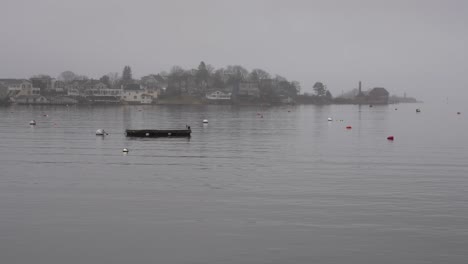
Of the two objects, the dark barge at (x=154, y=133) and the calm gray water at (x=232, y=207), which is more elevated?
the dark barge at (x=154, y=133)

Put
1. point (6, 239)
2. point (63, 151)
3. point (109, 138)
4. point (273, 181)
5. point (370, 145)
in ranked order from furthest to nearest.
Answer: point (109, 138)
point (370, 145)
point (63, 151)
point (273, 181)
point (6, 239)

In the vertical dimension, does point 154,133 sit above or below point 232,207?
above

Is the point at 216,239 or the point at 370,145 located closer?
the point at 216,239

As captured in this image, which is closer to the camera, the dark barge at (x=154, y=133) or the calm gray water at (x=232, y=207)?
the calm gray water at (x=232, y=207)

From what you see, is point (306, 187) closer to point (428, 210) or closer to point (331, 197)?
point (331, 197)

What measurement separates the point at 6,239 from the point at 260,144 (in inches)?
1808

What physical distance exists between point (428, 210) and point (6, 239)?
70.2 feet

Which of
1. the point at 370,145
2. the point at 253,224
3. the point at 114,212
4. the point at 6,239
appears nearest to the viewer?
the point at 6,239

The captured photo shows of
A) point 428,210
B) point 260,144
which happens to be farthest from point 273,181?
point 260,144

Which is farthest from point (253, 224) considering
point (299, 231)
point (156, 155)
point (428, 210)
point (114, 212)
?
point (156, 155)

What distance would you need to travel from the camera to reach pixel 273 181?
1478 inches

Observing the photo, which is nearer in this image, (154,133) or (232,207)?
(232,207)

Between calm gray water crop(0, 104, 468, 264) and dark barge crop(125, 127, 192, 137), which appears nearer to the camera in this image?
calm gray water crop(0, 104, 468, 264)

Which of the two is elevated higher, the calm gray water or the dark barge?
the dark barge
